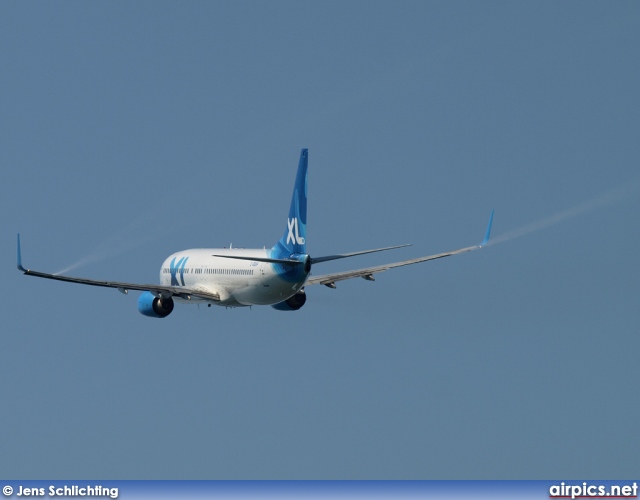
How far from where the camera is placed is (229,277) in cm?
16738

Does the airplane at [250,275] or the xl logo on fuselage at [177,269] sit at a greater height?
the xl logo on fuselage at [177,269]

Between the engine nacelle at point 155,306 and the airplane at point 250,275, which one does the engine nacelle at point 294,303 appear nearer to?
the airplane at point 250,275

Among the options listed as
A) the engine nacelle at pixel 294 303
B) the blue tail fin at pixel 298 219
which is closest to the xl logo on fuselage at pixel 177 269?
the engine nacelle at pixel 294 303

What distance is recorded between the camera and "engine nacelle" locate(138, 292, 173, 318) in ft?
556

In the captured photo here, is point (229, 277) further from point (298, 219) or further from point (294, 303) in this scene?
point (298, 219)

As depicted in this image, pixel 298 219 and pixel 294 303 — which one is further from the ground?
pixel 298 219

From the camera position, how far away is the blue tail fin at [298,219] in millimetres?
161375

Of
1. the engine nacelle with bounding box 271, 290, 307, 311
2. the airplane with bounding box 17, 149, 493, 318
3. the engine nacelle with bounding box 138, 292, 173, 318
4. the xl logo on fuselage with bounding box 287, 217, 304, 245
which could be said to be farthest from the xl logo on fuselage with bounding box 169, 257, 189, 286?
the xl logo on fuselage with bounding box 287, 217, 304, 245

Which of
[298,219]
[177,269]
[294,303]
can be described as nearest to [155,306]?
[177,269]

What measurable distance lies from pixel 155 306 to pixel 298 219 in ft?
53.3

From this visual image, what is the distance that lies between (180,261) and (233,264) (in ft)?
38.9

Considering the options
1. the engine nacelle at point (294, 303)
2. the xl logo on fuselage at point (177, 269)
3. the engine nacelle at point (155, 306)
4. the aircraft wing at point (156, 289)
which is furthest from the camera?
the xl logo on fuselage at point (177, 269)

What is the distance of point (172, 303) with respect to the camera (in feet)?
559

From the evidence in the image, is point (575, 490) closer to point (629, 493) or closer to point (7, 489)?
point (629, 493)
